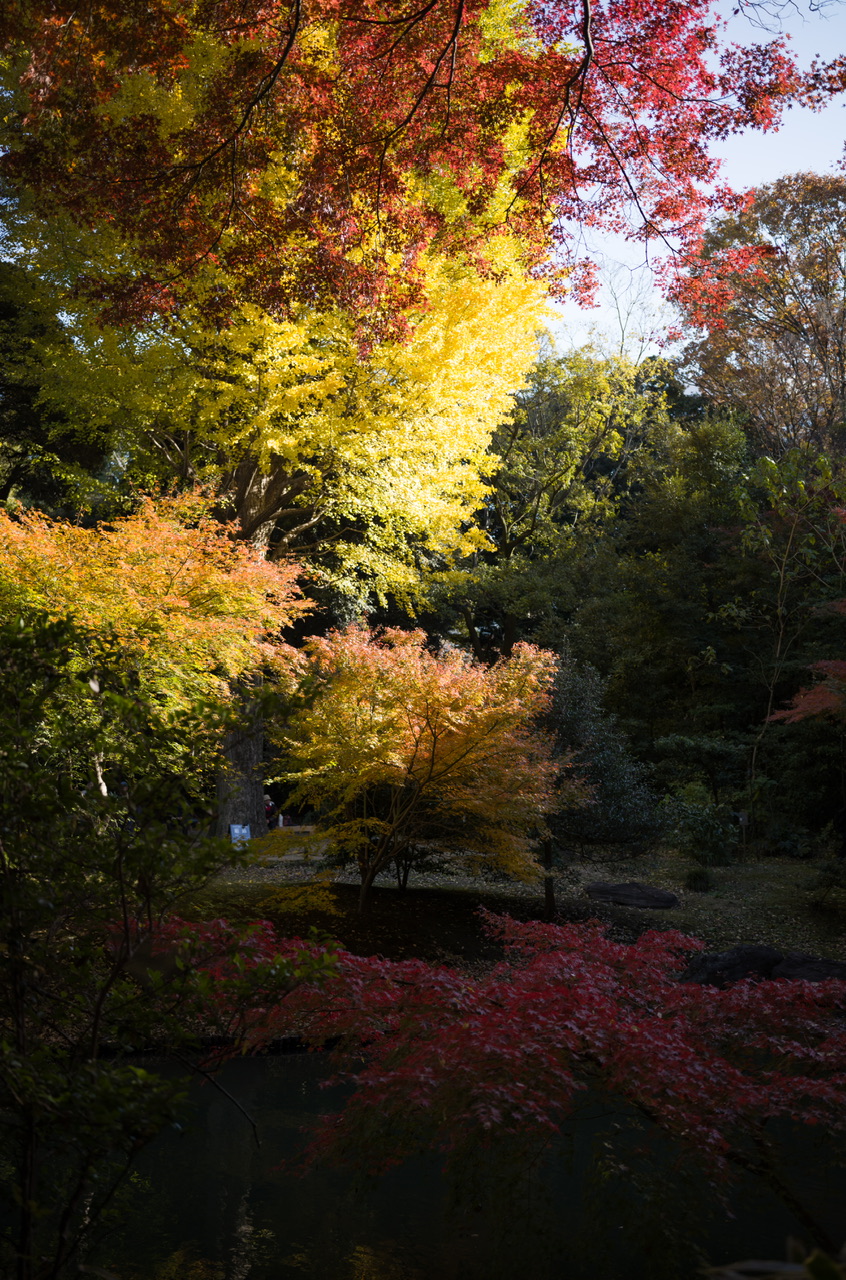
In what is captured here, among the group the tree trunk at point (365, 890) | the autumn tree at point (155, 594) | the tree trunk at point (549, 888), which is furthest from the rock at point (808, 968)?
the autumn tree at point (155, 594)

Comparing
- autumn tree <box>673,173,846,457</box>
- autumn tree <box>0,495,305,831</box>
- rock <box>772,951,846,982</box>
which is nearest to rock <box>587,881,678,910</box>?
rock <box>772,951,846,982</box>

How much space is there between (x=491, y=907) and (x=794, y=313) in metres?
10.5

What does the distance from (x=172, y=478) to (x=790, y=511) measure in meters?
8.80

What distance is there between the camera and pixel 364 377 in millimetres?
10258

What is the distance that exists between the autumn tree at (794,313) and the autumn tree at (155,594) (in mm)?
9364

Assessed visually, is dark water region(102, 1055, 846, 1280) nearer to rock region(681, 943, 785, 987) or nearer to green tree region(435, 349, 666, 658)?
rock region(681, 943, 785, 987)

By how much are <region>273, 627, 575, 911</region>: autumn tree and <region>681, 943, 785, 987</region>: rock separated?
171cm

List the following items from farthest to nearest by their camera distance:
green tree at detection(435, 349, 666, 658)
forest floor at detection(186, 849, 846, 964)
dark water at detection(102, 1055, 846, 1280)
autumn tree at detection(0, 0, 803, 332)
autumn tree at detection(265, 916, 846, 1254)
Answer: green tree at detection(435, 349, 666, 658) → forest floor at detection(186, 849, 846, 964) → autumn tree at detection(0, 0, 803, 332) → dark water at detection(102, 1055, 846, 1280) → autumn tree at detection(265, 916, 846, 1254)

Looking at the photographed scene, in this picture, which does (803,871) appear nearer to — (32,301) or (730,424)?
(730,424)

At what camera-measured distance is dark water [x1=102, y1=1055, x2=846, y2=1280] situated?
3713 millimetres

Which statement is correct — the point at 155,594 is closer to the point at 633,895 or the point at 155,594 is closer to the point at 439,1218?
the point at 439,1218

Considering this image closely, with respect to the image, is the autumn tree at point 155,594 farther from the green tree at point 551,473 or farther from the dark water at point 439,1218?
the green tree at point 551,473

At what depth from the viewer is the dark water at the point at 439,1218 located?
3713 millimetres

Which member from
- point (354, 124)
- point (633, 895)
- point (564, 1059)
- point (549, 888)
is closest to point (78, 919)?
point (564, 1059)
